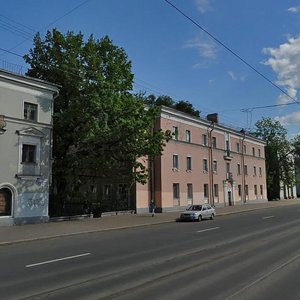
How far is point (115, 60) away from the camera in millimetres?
34719

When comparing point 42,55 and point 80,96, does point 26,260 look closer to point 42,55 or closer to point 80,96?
point 80,96

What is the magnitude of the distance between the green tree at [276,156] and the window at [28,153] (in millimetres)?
57649

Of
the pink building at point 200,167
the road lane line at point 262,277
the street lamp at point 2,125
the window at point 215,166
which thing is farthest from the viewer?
the window at point 215,166

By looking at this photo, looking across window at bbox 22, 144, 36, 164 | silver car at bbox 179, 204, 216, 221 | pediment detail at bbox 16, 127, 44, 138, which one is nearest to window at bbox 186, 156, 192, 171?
silver car at bbox 179, 204, 216, 221

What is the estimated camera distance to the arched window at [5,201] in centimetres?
2689

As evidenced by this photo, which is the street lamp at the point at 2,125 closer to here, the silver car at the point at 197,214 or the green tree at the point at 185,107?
the silver car at the point at 197,214

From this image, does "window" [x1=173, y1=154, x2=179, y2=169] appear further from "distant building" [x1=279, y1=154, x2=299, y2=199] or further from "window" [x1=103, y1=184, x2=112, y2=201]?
"distant building" [x1=279, y1=154, x2=299, y2=199]

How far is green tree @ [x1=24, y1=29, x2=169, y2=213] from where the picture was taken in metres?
31.0

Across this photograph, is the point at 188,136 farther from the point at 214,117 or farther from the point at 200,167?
the point at 214,117

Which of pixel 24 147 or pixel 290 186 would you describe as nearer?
pixel 24 147

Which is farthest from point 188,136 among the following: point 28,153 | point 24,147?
point 24,147

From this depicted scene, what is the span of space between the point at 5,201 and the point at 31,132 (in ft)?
16.2

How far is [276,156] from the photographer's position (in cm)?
7975

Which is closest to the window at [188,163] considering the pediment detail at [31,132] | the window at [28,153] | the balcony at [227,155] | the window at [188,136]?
the window at [188,136]
